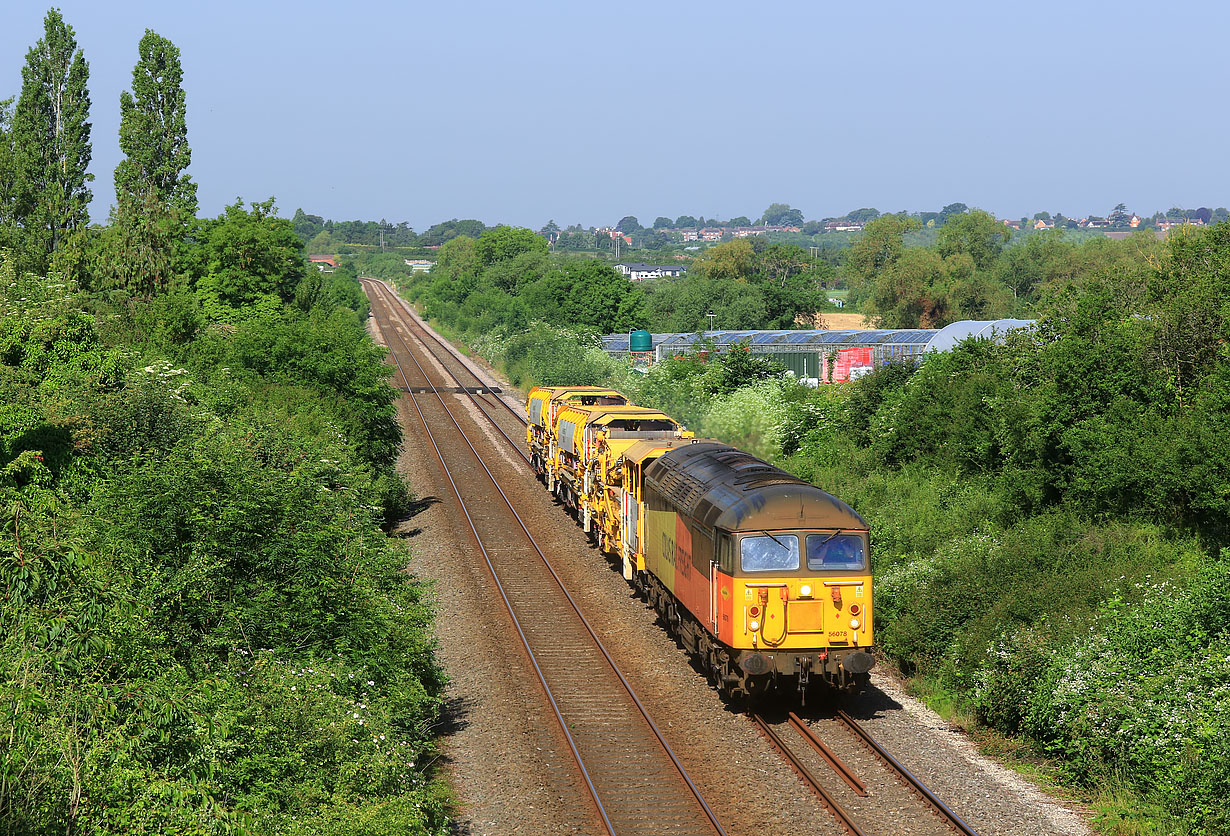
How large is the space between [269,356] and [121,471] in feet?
52.4

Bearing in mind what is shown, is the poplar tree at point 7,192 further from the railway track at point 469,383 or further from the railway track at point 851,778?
the railway track at point 851,778

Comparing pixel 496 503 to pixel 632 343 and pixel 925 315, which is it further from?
pixel 925 315

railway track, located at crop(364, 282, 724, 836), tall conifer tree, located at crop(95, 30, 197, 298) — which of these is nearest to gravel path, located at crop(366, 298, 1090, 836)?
railway track, located at crop(364, 282, 724, 836)

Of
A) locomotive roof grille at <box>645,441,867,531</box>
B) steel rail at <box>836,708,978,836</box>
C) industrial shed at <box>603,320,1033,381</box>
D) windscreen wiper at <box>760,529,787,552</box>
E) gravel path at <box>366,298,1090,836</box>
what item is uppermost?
industrial shed at <box>603,320,1033,381</box>

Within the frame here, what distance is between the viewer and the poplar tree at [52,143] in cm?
4122

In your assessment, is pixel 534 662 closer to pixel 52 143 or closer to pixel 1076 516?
pixel 1076 516

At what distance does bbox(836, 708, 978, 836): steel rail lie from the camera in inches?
495

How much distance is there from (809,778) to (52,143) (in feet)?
140

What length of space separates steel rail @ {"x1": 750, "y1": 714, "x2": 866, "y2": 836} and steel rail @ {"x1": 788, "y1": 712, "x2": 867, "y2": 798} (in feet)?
1.32

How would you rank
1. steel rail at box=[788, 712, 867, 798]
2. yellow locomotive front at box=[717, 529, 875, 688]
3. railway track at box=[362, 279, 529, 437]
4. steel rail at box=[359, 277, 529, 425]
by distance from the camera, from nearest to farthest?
steel rail at box=[788, 712, 867, 798], yellow locomotive front at box=[717, 529, 875, 688], railway track at box=[362, 279, 529, 437], steel rail at box=[359, 277, 529, 425]

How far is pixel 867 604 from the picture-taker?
640 inches

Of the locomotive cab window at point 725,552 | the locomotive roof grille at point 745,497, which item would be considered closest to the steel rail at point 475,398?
the locomotive roof grille at point 745,497

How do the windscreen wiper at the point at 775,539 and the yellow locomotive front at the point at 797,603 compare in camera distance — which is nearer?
the yellow locomotive front at the point at 797,603

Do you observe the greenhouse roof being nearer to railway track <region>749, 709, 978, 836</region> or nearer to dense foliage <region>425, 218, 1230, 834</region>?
dense foliage <region>425, 218, 1230, 834</region>
